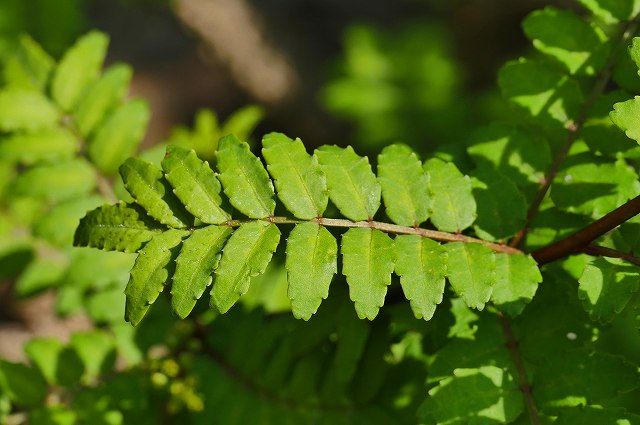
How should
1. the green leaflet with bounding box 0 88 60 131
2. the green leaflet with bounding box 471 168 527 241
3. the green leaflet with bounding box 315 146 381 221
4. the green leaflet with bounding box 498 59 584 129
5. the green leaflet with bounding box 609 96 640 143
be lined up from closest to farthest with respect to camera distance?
1. the green leaflet with bounding box 609 96 640 143
2. the green leaflet with bounding box 315 146 381 221
3. the green leaflet with bounding box 471 168 527 241
4. the green leaflet with bounding box 498 59 584 129
5. the green leaflet with bounding box 0 88 60 131

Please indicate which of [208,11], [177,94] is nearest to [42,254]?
[208,11]

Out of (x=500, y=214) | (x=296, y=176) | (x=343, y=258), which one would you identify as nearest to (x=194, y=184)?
(x=296, y=176)

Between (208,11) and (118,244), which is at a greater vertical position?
(118,244)

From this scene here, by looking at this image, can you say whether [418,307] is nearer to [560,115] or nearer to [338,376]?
[338,376]

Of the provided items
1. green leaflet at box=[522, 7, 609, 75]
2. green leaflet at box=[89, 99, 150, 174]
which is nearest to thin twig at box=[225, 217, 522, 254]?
green leaflet at box=[522, 7, 609, 75]

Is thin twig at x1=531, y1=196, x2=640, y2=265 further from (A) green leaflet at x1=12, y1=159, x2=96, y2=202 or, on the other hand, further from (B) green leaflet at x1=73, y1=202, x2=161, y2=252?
(A) green leaflet at x1=12, y1=159, x2=96, y2=202

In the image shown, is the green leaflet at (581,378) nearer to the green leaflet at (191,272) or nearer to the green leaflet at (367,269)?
the green leaflet at (367,269)
